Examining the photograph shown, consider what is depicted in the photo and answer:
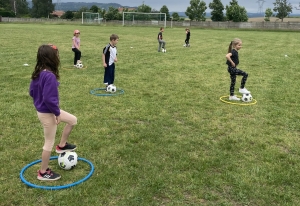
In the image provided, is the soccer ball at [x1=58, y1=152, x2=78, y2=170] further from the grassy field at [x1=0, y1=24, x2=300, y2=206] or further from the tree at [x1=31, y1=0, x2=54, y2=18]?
the tree at [x1=31, y1=0, x2=54, y2=18]

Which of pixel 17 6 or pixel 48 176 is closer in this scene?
pixel 48 176

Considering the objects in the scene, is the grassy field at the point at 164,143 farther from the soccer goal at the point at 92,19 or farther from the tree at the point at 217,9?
the tree at the point at 217,9

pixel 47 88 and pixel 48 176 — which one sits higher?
pixel 47 88

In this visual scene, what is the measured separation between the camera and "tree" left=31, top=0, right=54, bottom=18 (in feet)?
396

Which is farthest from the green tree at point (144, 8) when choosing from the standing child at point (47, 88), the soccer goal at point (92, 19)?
the standing child at point (47, 88)

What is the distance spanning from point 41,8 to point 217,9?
234 ft

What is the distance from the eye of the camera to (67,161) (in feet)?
15.5

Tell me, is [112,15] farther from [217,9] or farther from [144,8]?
[217,9]

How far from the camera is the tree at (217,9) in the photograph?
280ft

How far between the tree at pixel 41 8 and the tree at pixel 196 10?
6070 centimetres

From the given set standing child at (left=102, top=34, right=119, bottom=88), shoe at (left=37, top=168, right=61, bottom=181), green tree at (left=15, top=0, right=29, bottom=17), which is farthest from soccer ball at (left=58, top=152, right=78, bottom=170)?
green tree at (left=15, top=0, right=29, bottom=17)

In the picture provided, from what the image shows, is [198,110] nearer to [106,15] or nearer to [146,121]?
[146,121]

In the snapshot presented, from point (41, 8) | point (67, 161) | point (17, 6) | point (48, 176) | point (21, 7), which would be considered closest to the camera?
point (48, 176)

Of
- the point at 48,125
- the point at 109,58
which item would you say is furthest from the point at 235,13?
the point at 48,125
